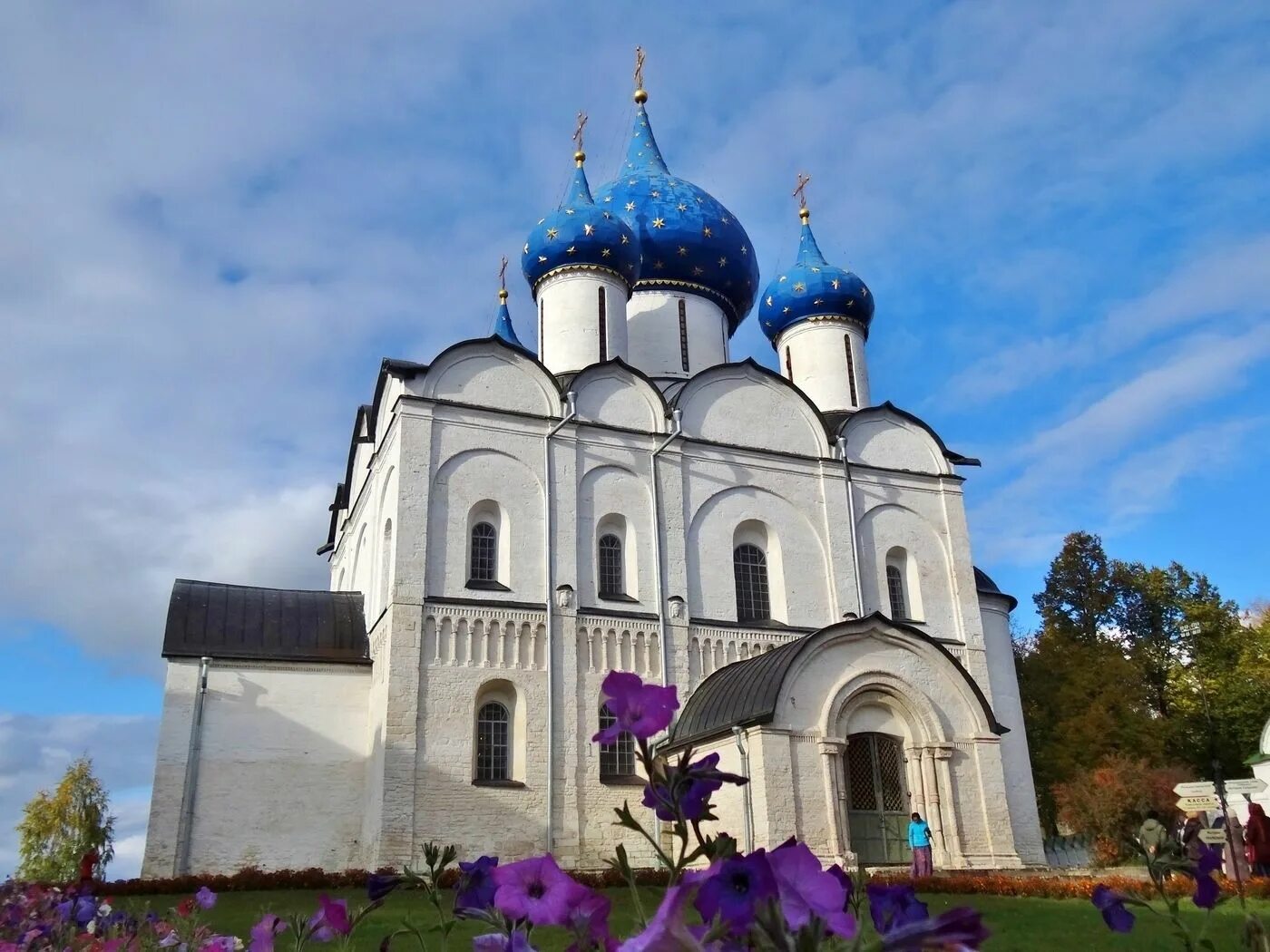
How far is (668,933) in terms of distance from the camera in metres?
1.17

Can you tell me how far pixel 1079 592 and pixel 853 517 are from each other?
1348 cm

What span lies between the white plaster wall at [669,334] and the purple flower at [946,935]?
64.6ft

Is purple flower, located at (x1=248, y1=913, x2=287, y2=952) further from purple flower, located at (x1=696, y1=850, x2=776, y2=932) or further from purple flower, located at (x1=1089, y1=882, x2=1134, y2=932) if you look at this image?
purple flower, located at (x1=1089, y1=882, x2=1134, y2=932)

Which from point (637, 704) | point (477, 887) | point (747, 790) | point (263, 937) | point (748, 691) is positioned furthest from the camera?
point (748, 691)

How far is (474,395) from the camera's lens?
16578 mm

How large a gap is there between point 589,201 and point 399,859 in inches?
476

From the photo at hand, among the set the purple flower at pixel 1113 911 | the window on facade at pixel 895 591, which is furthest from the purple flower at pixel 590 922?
the window on facade at pixel 895 591

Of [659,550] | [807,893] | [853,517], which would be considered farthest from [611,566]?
[807,893]

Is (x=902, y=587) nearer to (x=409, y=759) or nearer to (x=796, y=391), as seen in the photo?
(x=796, y=391)

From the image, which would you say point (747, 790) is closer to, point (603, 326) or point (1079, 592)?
point (603, 326)

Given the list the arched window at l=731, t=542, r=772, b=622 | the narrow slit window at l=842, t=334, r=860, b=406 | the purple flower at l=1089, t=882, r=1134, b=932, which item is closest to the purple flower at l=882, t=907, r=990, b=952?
the purple flower at l=1089, t=882, r=1134, b=932

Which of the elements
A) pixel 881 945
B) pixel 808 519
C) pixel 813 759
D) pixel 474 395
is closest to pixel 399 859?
pixel 813 759

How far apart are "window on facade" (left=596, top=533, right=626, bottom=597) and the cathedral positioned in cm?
5

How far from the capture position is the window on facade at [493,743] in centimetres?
1490
